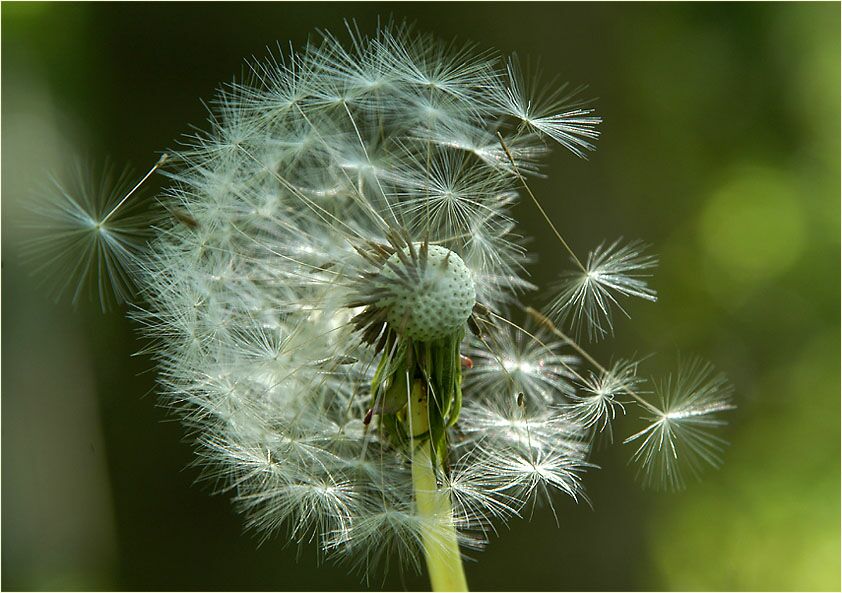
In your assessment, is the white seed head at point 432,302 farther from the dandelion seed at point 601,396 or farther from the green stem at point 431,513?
the dandelion seed at point 601,396

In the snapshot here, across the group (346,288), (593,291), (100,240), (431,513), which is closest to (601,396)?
(593,291)

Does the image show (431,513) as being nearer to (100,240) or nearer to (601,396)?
(601,396)

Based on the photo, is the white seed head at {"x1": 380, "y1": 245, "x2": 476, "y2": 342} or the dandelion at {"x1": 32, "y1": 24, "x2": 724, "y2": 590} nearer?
the white seed head at {"x1": 380, "y1": 245, "x2": 476, "y2": 342}

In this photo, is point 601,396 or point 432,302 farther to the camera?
point 601,396

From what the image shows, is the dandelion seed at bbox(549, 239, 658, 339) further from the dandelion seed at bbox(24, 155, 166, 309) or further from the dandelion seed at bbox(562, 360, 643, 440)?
the dandelion seed at bbox(24, 155, 166, 309)

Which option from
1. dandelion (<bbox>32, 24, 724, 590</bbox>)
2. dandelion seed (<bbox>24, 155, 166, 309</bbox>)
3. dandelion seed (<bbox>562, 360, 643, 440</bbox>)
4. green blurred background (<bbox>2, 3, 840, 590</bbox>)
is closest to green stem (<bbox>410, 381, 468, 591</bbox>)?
dandelion (<bbox>32, 24, 724, 590</bbox>)

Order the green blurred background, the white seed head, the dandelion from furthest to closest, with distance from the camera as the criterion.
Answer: the green blurred background, the dandelion, the white seed head
